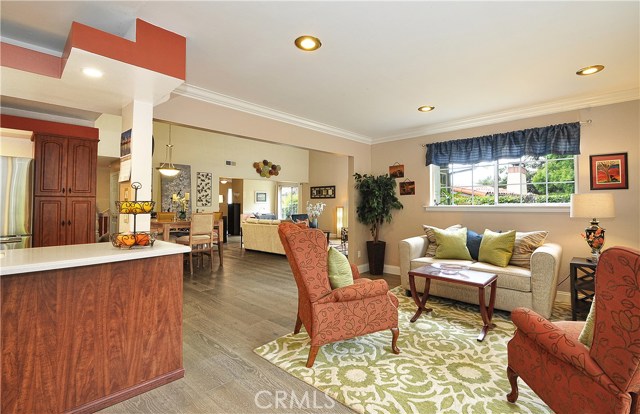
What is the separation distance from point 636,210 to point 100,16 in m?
5.20

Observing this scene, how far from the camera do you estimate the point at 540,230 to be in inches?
150

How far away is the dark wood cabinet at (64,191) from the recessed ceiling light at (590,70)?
546 centimetres

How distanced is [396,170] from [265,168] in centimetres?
571

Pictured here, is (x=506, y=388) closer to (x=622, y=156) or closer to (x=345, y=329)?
(x=345, y=329)

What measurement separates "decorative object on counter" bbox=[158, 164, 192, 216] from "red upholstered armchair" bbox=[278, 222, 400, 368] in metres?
6.71

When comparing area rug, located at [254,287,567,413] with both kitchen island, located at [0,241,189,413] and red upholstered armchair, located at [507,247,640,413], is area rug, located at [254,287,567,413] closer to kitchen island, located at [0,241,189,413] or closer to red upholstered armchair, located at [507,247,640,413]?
red upholstered armchair, located at [507,247,640,413]

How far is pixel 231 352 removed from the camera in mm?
2455

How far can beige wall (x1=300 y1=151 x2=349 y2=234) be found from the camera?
10477 mm

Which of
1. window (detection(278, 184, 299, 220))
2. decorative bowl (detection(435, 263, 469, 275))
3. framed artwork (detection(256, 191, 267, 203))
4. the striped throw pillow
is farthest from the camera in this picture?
window (detection(278, 184, 299, 220))

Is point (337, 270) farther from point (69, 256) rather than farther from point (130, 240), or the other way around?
point (69, 256)

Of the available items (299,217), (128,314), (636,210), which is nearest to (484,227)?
(636,210)

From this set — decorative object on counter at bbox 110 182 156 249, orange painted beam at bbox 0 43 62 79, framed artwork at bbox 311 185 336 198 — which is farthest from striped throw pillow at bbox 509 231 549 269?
framed artwork at bbox 311 185 336 198

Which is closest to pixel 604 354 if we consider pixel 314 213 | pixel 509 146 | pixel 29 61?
pixel 509 146

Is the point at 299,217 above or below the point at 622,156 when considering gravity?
below
